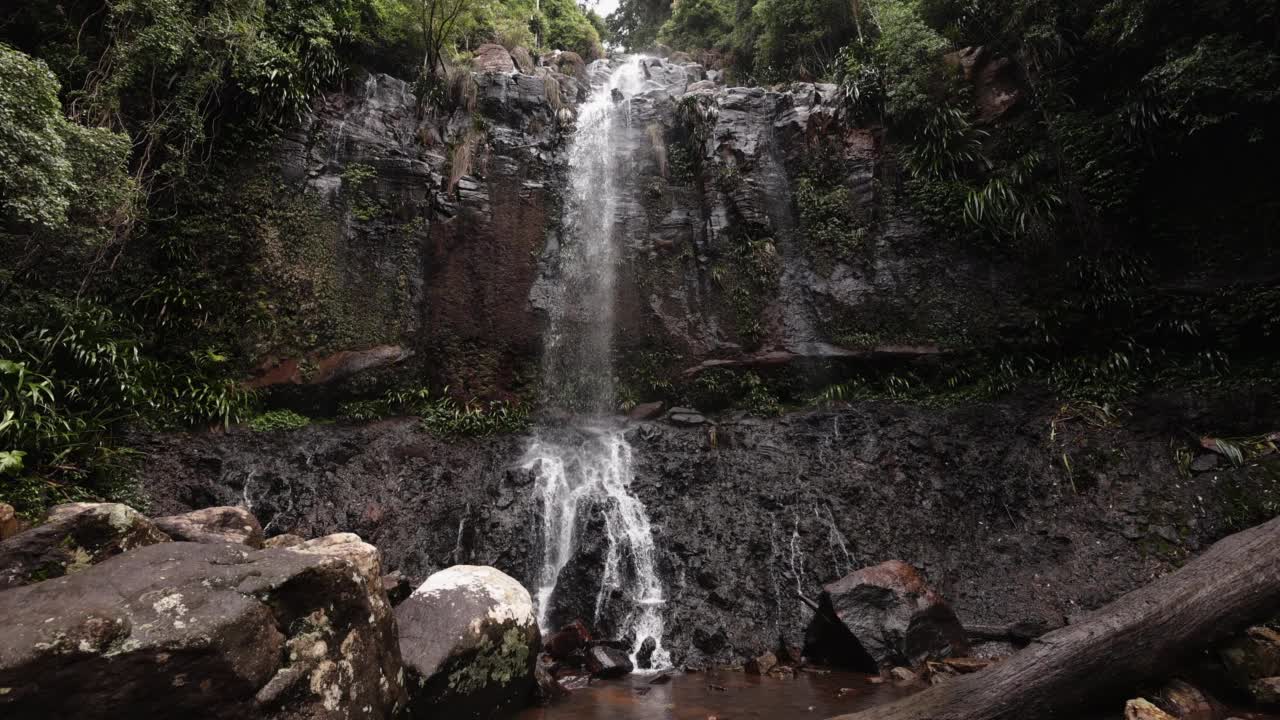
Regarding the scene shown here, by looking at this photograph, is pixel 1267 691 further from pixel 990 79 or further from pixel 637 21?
pixel 637 21

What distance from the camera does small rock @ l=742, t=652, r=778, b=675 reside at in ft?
19.3

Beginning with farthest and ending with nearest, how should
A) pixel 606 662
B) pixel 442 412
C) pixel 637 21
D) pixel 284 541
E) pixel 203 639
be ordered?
pixel 637 21
pixel 442 412
pixel 606 662
pixel 284 541
pixel 203 639

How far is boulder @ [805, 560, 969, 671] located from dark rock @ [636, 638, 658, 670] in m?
1.66

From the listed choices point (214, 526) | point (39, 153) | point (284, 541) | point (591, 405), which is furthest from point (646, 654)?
point (39, 153)

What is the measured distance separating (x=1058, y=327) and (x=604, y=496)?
25.3 ft

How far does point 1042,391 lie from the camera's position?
28.9ft

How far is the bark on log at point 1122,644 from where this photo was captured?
3621mm

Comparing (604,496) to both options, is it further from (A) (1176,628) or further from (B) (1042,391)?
(B) (1042,391)

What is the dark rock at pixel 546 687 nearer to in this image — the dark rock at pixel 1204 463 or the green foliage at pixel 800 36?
the dark rock at pixel 1204 463

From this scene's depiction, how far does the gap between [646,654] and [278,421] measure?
6599mm

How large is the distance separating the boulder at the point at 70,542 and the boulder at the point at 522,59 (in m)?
13.8

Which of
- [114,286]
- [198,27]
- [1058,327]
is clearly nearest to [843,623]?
[1058,327]

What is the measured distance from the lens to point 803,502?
323 inches

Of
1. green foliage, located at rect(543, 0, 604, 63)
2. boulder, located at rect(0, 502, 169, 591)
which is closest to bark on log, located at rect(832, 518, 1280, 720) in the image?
boulder, located at rect(0, 502, 169, 591)
